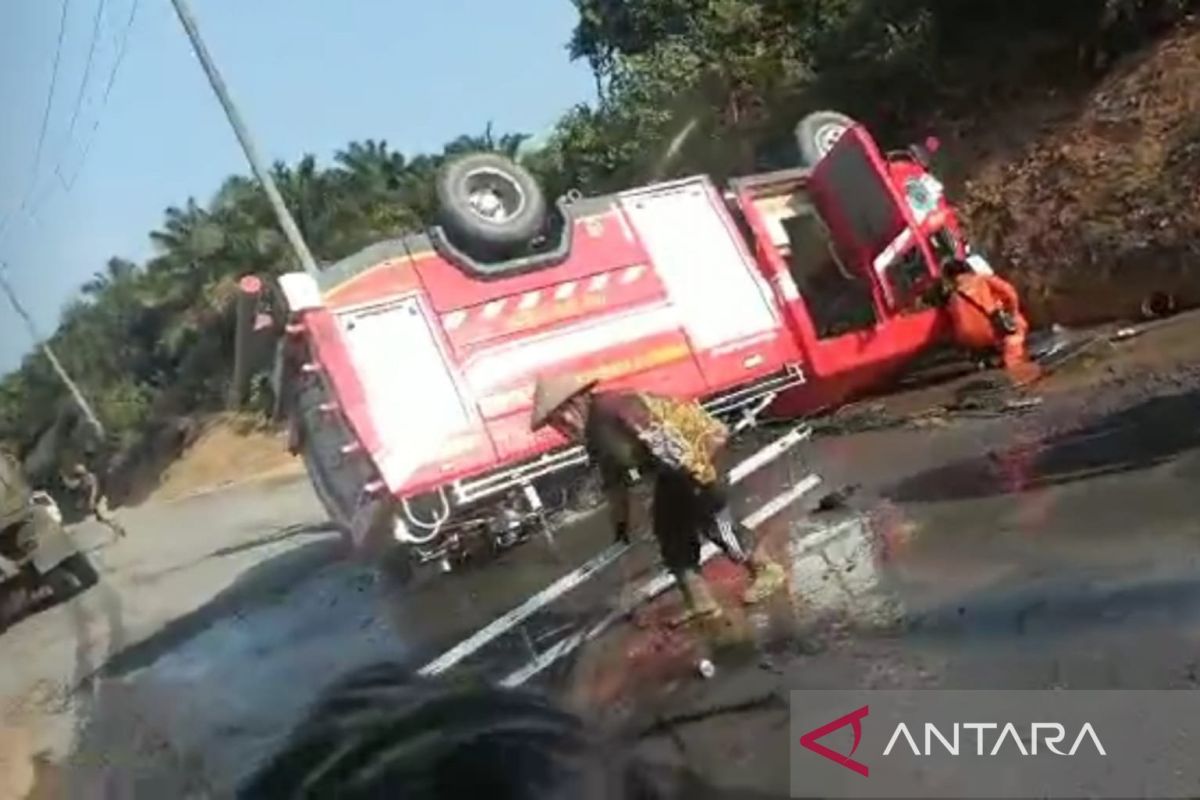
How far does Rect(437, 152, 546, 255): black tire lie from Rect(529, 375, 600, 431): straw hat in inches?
126

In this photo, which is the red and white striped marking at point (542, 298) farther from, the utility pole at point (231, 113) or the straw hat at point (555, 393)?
the utility pole at point (231, 113)

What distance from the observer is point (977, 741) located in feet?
15.1

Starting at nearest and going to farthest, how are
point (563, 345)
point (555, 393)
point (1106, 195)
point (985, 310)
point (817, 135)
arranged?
point (555, 393)
point (563, 345)
point (985, 310)
point (817, 135)
point (1106, 195)

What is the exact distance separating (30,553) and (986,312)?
9.26 meters

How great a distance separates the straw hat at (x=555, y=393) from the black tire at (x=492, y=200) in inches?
126

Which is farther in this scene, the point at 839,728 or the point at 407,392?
the point at 407,392

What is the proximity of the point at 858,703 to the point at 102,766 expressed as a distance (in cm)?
532

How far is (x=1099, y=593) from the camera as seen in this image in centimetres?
585

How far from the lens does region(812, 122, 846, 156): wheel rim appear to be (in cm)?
1337

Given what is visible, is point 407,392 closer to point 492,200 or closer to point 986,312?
point 492,200

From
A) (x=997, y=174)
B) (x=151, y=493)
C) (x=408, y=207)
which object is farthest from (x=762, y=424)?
(x=151, y=493)

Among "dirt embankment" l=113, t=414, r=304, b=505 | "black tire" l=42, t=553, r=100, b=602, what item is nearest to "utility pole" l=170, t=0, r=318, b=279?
"black tire" l=42, t=553, r=100, b=602

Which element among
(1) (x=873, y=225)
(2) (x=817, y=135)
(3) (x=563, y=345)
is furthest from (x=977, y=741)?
(2) (x=817, y=135)

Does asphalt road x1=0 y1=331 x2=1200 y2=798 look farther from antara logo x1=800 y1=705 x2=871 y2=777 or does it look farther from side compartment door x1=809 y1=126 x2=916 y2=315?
side compartment door x1=809 y1=126 x2=916 y2=315
